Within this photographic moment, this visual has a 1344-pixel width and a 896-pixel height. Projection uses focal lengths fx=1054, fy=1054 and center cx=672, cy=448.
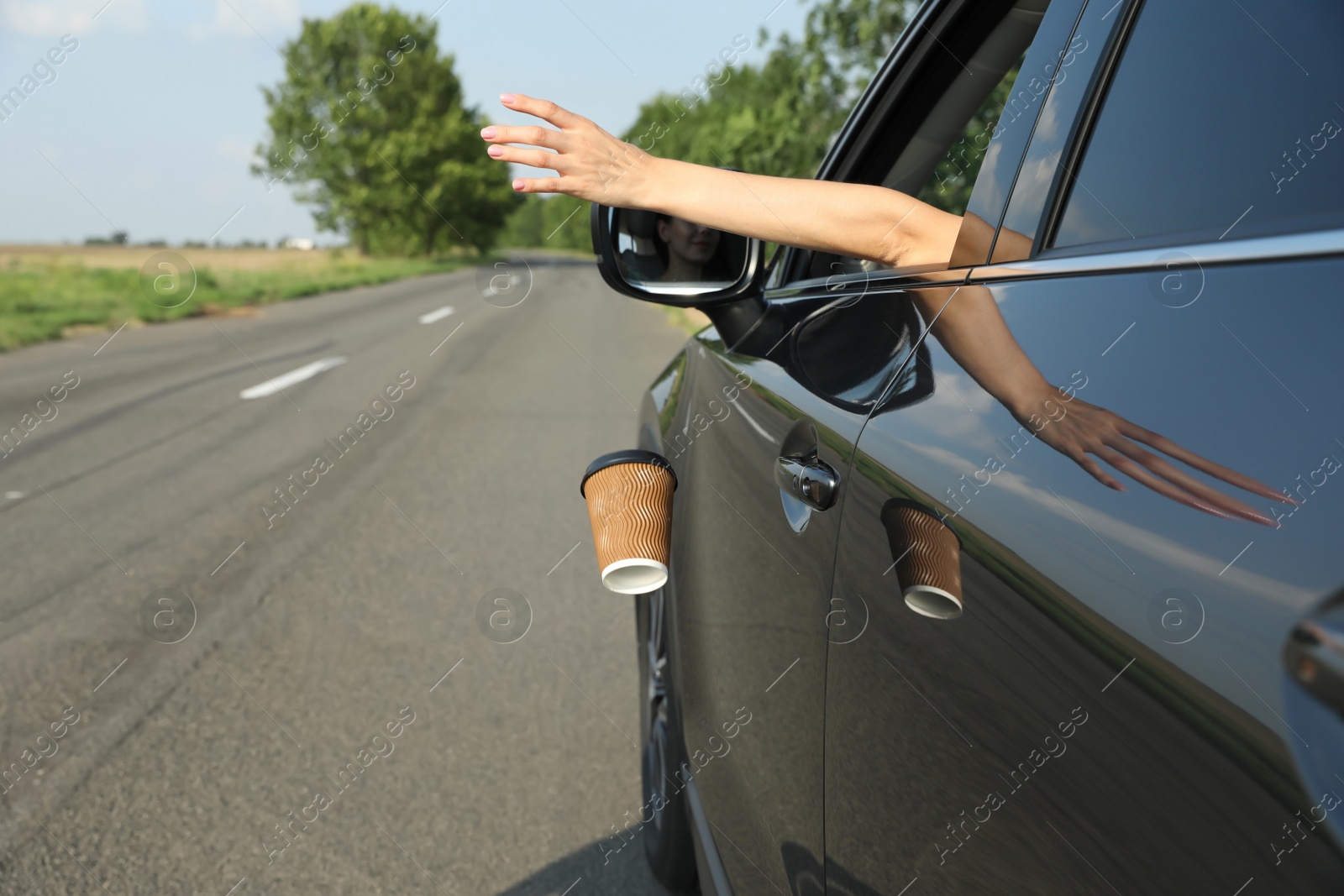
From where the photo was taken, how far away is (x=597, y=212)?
6.40 feet

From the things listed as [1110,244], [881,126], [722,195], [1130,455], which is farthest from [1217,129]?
[881,126]

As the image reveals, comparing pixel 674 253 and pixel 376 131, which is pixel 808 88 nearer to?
pixel 674 253

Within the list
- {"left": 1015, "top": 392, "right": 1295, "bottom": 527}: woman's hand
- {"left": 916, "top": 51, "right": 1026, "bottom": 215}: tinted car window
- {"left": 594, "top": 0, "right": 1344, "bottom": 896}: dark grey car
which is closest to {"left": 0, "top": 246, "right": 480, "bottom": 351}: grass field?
{"left": 916, "top": 51, "right": 1026, "bottom": 215}: tinted car window

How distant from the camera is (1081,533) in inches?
33.2

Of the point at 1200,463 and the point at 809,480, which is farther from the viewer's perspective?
the point at 809,480

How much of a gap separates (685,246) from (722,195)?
1.61ft

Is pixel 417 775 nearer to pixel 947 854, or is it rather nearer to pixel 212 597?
pixel 212 597

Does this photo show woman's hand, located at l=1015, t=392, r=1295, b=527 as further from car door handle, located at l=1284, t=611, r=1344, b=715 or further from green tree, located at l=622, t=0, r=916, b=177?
green tree, located at l=622, t=0, r=916, b=177

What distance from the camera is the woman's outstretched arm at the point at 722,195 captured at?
1.54 m

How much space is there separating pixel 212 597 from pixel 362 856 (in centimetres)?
220

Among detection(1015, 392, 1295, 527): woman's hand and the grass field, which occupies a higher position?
detection(1015, 392, 1295, 527): woman's hand

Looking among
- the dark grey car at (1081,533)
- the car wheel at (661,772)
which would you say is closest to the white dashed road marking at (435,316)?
the car wheel at (661,772)

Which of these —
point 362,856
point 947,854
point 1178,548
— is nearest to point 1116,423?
point 1178,548

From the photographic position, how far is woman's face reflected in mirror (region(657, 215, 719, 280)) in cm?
208
